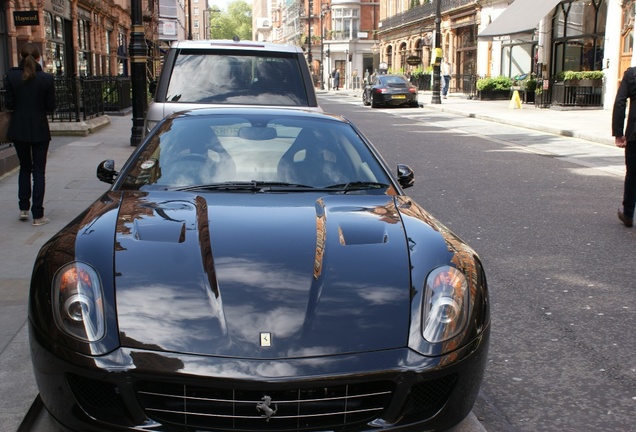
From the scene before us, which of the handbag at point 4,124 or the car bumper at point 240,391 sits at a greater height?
the handbag at point 4,124

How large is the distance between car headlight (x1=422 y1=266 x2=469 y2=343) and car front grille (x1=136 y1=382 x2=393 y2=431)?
0.38m

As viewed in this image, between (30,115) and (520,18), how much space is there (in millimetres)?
28574

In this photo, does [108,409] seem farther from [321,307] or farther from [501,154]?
[501,154]

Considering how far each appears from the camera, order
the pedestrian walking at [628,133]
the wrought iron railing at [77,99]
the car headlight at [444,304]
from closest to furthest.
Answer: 1. the car headlight at [444,304]
2. the pedestrian walking at [628,133]
3. the wrought iron railing at [77,99]

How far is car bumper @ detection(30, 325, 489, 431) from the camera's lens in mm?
2715

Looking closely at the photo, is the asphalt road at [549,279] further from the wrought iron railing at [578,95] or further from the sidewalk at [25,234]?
the wrought iron railing at [578,95]

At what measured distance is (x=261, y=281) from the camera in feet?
10.1

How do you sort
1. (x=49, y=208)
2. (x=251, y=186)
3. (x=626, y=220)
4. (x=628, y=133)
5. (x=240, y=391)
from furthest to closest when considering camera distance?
(x=49, y=208), (x=626, y=220), (x=628, y=133), (x=251, y=186), (x=240, y=391)

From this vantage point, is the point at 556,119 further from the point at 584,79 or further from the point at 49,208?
the point at 49,208

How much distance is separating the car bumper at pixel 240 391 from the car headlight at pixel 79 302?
0.33 feet

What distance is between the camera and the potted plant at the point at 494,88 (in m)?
36.8

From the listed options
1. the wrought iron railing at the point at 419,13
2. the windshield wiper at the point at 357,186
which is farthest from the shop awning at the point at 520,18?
the windshield wiper at the point at 357,186

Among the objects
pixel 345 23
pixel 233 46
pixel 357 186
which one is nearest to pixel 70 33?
pixel 233 46

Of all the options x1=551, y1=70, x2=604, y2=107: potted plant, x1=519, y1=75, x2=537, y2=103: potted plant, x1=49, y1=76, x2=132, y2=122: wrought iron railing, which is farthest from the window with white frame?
x1=49, y1=76, x2=132, y2=122: wrought iron railing
